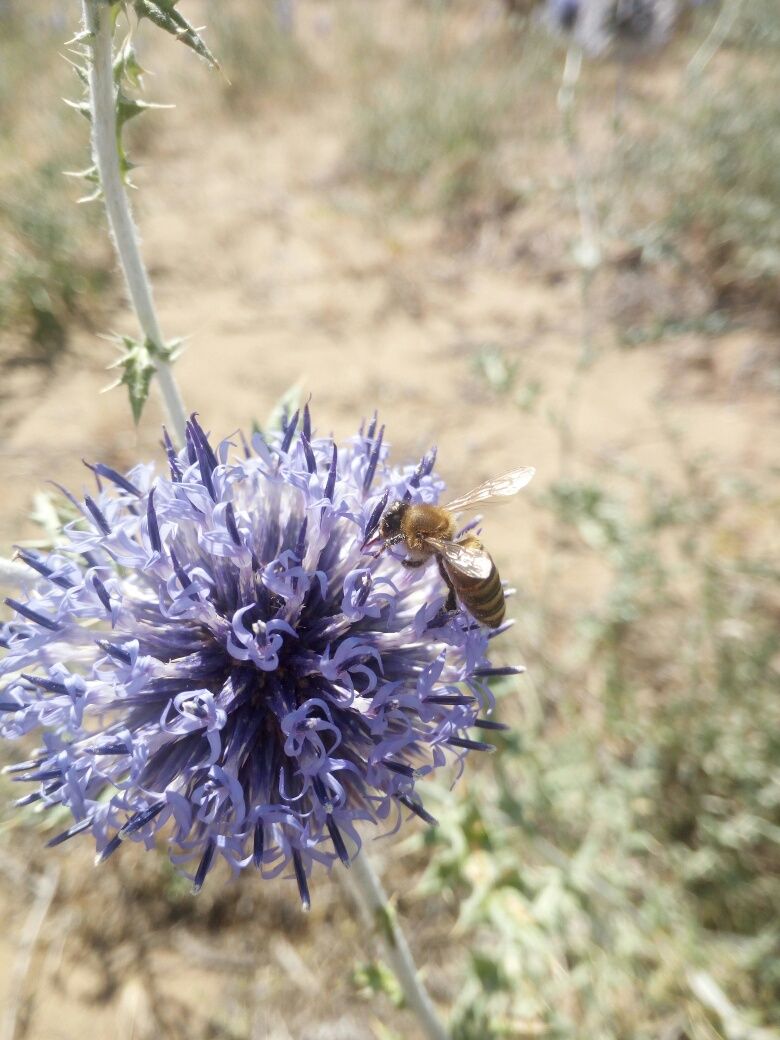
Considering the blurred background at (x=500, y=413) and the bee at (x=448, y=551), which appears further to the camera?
the blurred background at (x=500, y=413)

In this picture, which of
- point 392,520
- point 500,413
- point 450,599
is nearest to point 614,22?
point 500,413

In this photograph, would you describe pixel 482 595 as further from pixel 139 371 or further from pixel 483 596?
pixel 139 371

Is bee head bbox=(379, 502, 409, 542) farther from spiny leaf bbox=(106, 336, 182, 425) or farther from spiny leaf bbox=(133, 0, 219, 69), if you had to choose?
spiny leaf bbox=(133, 0, 219, 69)

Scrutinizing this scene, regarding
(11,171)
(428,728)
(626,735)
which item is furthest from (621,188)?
(428,728)

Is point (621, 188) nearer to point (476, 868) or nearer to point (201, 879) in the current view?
point (476, 868)

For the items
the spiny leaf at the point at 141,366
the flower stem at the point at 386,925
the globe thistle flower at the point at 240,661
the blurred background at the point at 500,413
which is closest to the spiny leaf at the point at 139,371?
the spiny leaf at the point at 141,366

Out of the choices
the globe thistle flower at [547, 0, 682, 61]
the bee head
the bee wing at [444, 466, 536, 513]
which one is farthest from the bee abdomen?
the globe thistle flower at [547, 0, 682, 61]

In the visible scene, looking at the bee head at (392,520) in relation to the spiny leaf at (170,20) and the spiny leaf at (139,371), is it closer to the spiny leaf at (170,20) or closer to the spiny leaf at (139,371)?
the spiny leaf at (139,371)
